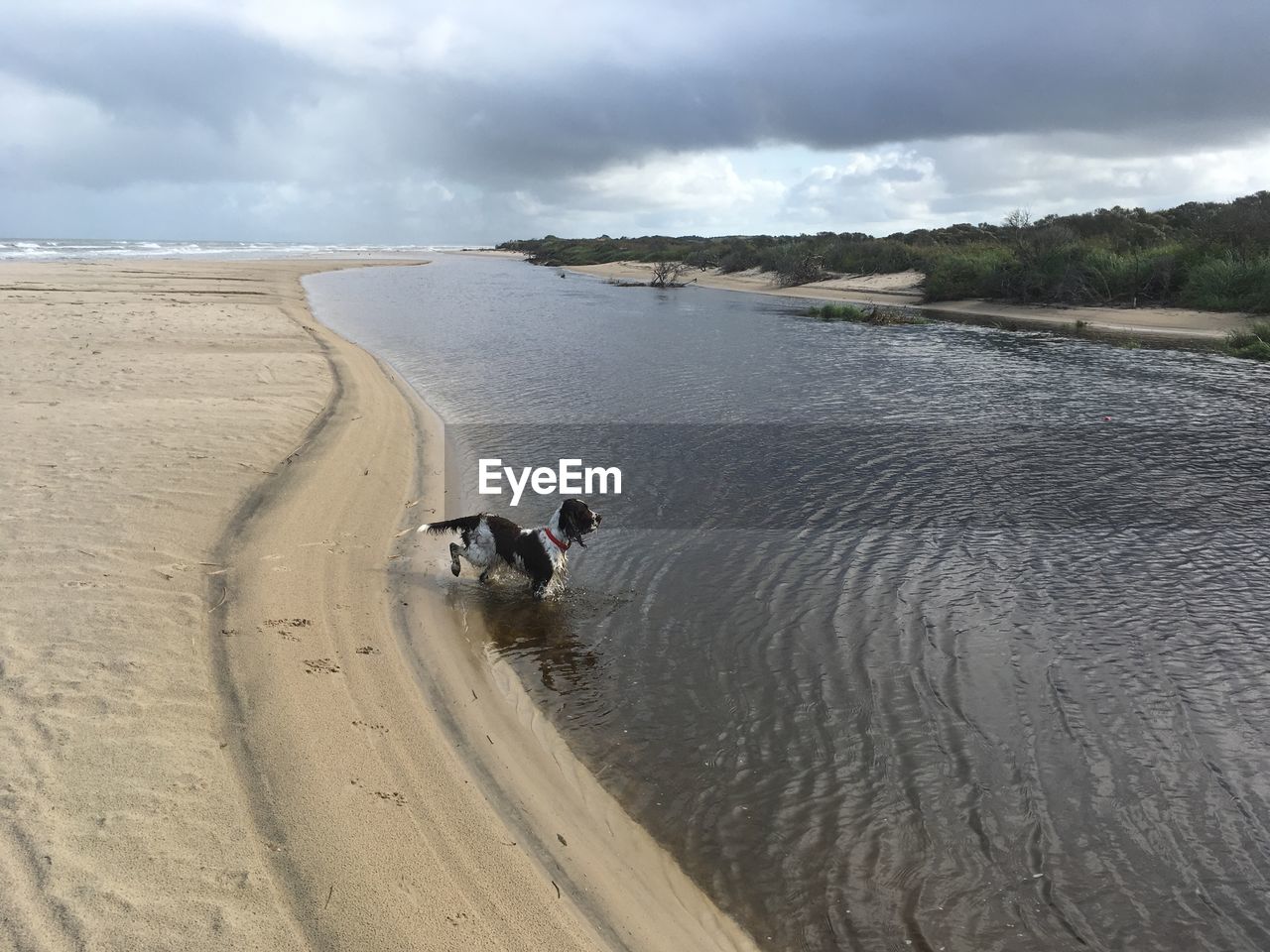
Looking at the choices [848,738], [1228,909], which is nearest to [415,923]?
[848,738]

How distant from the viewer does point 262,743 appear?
473 centimetres

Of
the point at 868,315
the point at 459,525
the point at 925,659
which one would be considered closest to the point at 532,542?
the point at 459,525

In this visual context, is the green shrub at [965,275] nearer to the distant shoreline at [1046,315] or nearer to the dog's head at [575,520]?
the distant shoreline at [1046,315]

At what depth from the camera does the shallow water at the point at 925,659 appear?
432cm

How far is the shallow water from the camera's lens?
432 cm

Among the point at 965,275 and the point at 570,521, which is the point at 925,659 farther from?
the point at 965,275

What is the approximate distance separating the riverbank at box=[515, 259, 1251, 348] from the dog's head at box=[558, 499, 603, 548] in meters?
25.0

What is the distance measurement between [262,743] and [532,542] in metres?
3.16

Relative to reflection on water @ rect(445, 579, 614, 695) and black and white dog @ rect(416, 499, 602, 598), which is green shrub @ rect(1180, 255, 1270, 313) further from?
reflection on water @ rect(445, 579, 614, 695)

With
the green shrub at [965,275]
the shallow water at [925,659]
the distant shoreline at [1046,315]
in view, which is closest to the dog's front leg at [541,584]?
the shallow water at [925,659]

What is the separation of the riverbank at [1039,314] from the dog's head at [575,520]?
82.0 ft

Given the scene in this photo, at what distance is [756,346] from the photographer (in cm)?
2534

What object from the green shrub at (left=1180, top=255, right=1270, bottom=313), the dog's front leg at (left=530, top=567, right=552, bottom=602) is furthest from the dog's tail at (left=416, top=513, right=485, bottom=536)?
the green shrub at (left=1180, top=255, right=1270, bottom=313)

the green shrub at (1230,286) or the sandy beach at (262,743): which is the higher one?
the green shrub at (1230,286)
